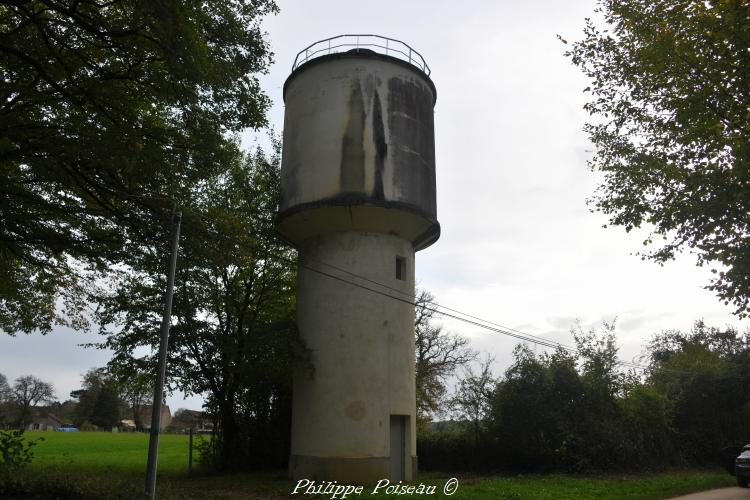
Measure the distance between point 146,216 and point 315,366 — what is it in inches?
237

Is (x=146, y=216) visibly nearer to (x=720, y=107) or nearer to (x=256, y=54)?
(x=256, y=54)

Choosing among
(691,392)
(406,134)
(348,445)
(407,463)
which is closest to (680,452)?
(691,392)

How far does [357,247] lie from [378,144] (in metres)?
2.87

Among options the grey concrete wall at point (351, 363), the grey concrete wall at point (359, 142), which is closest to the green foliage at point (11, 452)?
the grey concrete wall at point (351, 363)

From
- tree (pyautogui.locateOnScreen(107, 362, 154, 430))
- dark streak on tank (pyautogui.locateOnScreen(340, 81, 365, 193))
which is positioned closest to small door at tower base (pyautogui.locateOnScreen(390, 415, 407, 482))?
dark streak on tank (pyautogui.locateOnScreen(340, 81, 365, 193))

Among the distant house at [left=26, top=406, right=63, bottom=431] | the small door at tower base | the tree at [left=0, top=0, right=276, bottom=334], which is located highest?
the tree at [left=0, top=0, right=276, bottom=334]

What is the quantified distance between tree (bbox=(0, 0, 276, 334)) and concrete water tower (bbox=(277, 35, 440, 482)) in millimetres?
3498

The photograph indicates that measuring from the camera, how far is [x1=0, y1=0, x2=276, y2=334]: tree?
9.55 meters

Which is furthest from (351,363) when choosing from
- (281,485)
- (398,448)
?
(281,485)

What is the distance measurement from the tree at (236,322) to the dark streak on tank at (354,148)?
2.97 meters

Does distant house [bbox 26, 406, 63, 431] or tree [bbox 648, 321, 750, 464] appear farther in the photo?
distant house [bbox 26, 406, 63, 431]

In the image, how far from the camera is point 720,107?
12227 mm

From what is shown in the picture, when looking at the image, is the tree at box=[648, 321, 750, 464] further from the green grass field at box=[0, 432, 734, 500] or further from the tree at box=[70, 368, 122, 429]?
the tree at box=[70, 368, 122, 429]

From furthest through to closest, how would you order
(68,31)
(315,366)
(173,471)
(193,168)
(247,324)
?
(173,471)
(247,324)
(315,366)
(193,168)
(68,31)
